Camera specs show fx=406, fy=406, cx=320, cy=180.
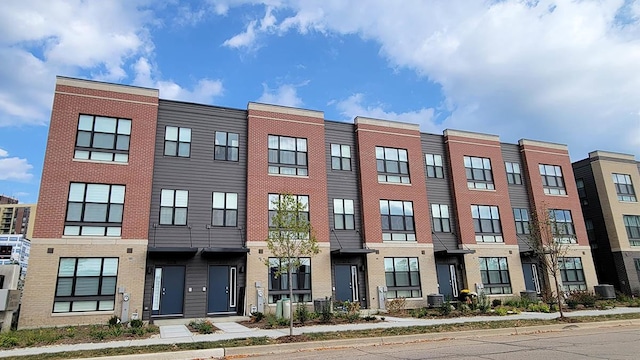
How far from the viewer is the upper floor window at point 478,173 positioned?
27188mm

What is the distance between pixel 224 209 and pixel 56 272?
24.9ft

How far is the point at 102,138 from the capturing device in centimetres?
1933

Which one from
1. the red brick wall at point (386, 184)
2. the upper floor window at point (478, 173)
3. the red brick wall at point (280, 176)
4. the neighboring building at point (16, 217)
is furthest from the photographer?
the neighboring building at point (16, 217)

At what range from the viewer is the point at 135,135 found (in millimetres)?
19734

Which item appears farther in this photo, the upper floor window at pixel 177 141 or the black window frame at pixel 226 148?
the black window frame at pixel 226 148

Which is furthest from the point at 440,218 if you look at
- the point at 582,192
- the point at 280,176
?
the point at 582,192

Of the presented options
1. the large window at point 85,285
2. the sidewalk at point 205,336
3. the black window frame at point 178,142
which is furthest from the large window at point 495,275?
the large window at point 85,285

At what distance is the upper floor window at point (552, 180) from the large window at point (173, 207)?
24740 millimetres

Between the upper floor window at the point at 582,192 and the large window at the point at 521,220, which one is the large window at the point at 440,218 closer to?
the large window at the point at 521,220

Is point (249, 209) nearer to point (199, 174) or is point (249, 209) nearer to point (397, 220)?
point (199, 174)

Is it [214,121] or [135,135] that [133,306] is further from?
[214,121]

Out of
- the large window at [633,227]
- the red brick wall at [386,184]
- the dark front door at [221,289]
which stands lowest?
the dark front door at [221,289]

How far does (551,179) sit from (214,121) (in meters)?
24.4

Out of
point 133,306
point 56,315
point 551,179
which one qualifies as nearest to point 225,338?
point 133,306
